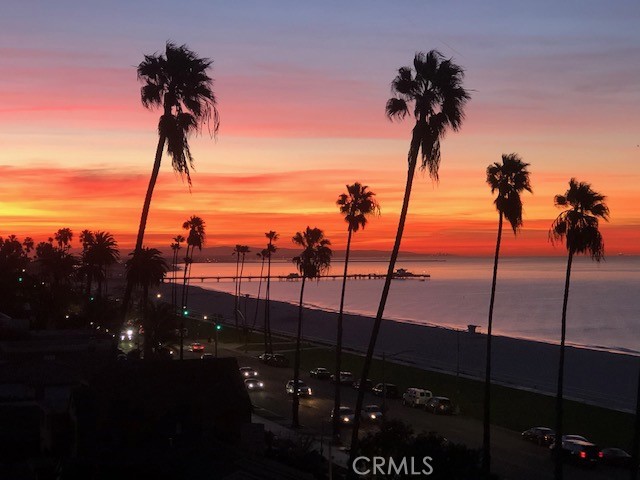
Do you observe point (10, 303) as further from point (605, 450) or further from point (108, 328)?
point (605, 450)

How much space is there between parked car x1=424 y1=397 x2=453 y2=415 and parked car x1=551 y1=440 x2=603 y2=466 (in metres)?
13.3

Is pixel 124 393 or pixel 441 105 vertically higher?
pixel 441 105

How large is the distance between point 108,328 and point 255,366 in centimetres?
1527

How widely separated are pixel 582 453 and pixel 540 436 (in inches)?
180

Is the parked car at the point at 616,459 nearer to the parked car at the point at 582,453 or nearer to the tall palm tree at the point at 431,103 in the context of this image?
the parked car at the point at 582,453

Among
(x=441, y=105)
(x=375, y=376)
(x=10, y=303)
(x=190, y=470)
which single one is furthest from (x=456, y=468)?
(x=10, y=303)

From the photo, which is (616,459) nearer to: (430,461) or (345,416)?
(345,416)

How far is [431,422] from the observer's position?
53875mm

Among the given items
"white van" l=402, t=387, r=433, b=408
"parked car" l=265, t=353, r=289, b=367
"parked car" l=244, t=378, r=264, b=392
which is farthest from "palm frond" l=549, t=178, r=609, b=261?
"parked car" l=265, t=353, r=289, b=367

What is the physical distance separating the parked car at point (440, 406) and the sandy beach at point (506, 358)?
4639 millimetres

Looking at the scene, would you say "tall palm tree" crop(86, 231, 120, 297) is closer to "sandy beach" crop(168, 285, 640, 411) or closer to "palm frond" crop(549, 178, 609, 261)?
"sandy beach" crop(168, 285, 640, 411)

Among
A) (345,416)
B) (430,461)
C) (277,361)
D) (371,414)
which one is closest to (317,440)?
(345,416)

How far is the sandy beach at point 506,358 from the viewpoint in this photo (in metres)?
73.2

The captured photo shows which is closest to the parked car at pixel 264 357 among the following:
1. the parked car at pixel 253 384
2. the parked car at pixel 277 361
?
the parked car at pixel 277 361
